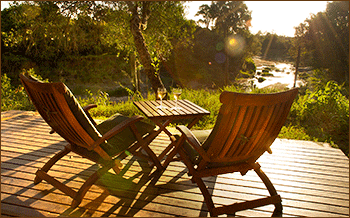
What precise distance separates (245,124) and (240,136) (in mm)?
97

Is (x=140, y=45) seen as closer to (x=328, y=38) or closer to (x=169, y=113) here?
(x=169, y=113)

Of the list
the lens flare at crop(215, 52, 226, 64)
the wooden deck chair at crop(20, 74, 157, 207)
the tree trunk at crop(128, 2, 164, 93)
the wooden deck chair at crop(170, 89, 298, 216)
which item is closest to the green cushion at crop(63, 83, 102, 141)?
the wooden deck chair at crop(20, 74, 157, 207)

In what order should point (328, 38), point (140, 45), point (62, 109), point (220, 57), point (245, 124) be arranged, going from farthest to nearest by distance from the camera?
point (220, 57) < point (328, 38) < point (140, 45) < point (62, 109) < point (245, 124)

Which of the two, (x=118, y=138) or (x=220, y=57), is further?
(x=220, y=57)

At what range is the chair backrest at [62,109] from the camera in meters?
1.66

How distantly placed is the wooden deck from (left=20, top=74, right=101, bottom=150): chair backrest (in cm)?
54

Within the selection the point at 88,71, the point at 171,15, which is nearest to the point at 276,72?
the point at 88,71

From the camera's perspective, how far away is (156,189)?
213cm

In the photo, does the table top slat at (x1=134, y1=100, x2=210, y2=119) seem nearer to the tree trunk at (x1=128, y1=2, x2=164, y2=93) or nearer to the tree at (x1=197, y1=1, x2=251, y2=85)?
the tree trunk at (x1=128, y1=2, x2=164, y2=93)

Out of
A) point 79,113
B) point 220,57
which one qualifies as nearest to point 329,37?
point 220,57

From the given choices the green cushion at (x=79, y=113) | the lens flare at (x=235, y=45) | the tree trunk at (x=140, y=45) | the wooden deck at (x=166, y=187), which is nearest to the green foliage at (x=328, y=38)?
the lens flare at (x=235, y=45)

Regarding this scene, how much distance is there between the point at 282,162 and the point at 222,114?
1.59 metres

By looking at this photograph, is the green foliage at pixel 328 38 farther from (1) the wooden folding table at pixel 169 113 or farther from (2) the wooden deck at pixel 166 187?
(1) the wooden folding table at pixel 169 113

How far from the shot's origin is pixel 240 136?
1.61m
